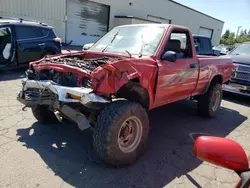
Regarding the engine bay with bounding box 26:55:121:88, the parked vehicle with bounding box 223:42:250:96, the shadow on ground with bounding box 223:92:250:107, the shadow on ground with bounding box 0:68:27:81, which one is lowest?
the shadow on ground with bounding box 223:92:250:107

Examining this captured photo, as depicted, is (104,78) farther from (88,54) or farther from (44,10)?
(44,10)

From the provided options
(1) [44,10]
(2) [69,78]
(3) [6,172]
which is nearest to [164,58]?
(2) [69,78]

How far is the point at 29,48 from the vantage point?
8.23 meters

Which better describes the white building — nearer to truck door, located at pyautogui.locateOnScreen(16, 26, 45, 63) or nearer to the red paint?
truck door, located at pyautogui.locateOnScreen(16, 26, 45, 63)

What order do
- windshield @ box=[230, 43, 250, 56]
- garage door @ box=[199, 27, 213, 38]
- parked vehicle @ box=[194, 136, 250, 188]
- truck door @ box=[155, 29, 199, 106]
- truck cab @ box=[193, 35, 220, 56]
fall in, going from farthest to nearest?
garage door @ box=[199, 27, 213, 38] → truck cab @ box=[193, 35, 220, 56] → windshield @ box=[230, 43, 250, 56] → truck door @ box=[155, 29, 199, 106] → parked vehicle @ box=[194, 136, 250, 188]

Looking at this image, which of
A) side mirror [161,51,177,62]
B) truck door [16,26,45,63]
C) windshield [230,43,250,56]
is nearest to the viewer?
side mirror [161,51,177,62]

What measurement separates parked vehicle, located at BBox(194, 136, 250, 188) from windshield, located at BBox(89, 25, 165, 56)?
2.45 m

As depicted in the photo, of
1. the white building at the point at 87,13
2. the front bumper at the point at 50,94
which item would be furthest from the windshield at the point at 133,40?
the white building at the point at 87,13

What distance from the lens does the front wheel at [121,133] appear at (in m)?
2.88

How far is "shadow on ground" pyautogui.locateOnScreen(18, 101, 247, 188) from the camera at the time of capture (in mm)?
2914

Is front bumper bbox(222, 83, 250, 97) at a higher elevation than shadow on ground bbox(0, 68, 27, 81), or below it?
higher

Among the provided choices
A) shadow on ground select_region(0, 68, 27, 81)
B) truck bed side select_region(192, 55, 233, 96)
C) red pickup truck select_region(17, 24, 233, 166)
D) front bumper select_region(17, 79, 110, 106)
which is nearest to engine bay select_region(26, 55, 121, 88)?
red pickup truck select_region(17, 24, 233, 166)

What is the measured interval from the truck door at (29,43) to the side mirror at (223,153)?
7868mm

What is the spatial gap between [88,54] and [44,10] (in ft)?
44.6
